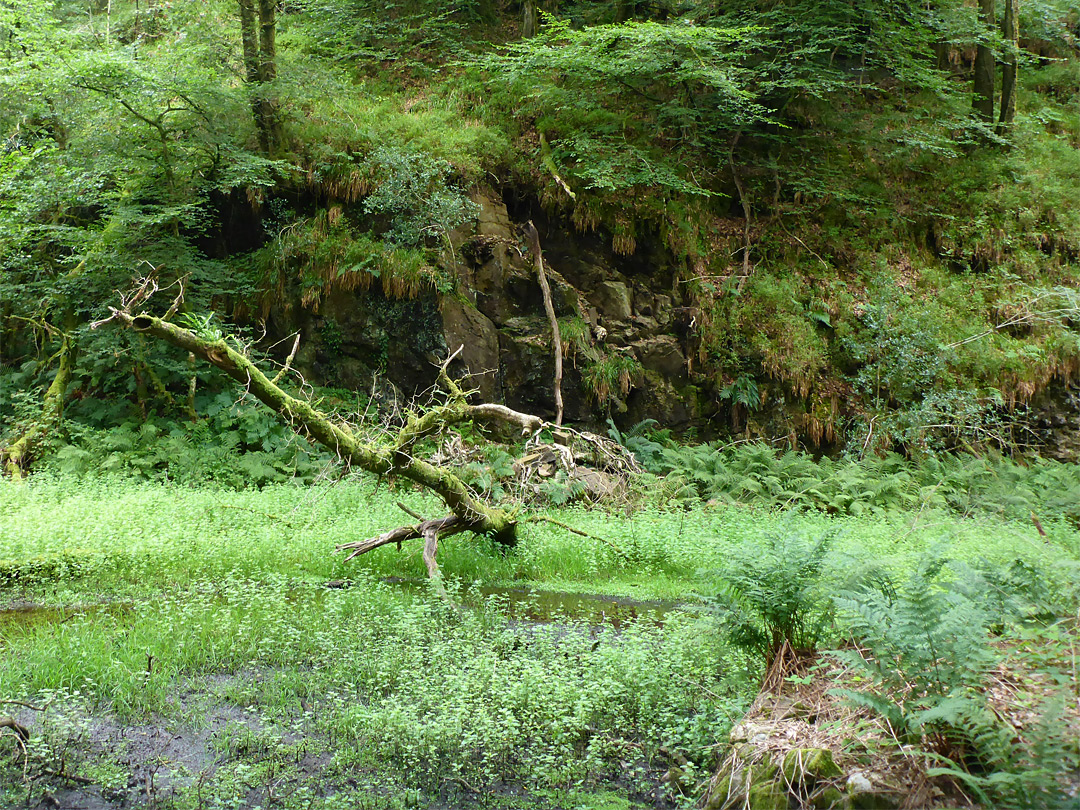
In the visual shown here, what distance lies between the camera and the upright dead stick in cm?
1278

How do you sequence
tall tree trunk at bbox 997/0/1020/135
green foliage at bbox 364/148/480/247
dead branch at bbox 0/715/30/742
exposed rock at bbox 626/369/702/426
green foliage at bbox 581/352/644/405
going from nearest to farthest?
dead branch at bbox 0/715/30/742, green foliage at bbox 364/148/480/247, green foliage at bbox 581/352/644/405, exposed rock at bbox 626/369/702/426, tall tree trunk at bbox 997/0/1020/135

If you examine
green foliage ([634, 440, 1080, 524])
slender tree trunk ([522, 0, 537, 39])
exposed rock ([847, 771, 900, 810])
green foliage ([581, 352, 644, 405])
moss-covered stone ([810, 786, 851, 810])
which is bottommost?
green foliage ([634, 440, 1080, 524])

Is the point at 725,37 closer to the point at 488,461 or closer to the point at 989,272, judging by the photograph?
the point at 989,272

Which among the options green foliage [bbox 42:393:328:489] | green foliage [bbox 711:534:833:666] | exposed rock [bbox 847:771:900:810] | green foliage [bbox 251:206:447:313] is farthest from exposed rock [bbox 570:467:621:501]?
exposed rock [bbox 847:771:900:810]

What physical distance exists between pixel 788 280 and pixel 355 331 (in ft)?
27.6

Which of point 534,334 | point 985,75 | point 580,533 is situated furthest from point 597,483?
point 985,75

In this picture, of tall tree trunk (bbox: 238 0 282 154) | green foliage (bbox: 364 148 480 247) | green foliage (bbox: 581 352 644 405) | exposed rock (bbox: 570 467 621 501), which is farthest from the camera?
green foliage (bbox: 581 352 644 405)

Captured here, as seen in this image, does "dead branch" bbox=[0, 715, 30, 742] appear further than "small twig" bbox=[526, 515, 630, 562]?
No

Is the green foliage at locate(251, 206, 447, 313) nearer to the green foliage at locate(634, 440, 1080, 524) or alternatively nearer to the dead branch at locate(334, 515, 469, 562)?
the green foliage at locate(634, 440, 1080, 524)

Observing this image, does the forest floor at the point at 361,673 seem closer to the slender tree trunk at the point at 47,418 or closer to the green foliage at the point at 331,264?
the slender tree trunk at the point at 47,418

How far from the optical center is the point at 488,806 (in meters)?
3.79

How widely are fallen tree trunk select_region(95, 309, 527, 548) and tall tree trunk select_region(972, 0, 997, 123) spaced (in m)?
14.1

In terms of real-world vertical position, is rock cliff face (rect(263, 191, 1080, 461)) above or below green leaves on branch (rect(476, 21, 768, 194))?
below

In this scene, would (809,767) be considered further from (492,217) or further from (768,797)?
(492,217)
